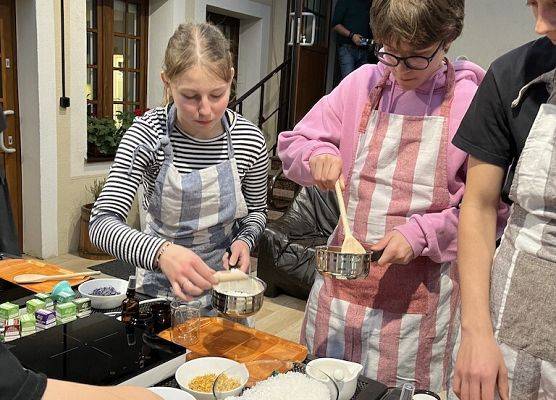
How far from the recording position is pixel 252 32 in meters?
6.72

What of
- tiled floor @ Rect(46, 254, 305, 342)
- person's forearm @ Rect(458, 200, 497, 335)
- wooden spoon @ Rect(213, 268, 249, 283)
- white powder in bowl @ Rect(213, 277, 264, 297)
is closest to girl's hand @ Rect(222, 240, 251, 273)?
white powder in bowl @ Rect(213, 277, 264, 297)

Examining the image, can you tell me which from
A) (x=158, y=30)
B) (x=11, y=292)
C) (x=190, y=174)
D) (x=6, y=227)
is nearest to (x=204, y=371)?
(x=190, y=174)

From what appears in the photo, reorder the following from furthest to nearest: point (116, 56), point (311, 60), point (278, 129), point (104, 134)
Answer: point (278, 129), point (311, 60), point (116, 56), point (104, 134)

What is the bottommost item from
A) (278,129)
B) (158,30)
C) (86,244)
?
(86,244)

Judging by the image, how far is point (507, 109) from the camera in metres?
1.02

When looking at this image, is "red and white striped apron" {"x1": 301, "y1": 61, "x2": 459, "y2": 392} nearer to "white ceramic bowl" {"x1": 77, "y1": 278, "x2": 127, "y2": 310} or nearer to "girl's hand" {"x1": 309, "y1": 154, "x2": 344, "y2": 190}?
"girl's hand" {"x1": 309, "y1": 154, "x2": 344, "y2": 190}

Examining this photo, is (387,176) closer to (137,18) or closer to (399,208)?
(399,208)

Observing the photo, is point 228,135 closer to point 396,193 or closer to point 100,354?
point 396,193

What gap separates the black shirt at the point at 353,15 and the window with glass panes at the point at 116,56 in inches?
89.0

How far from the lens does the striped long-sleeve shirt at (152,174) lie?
4.44ft

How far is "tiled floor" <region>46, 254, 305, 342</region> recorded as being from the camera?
11.7 feet

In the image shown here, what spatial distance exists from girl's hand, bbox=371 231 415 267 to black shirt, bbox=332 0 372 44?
532 centimetres

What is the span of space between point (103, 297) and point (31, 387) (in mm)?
969

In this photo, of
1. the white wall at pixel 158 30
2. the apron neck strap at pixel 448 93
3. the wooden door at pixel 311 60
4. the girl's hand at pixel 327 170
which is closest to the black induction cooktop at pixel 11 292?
the girl's hand at pixel 327 170
